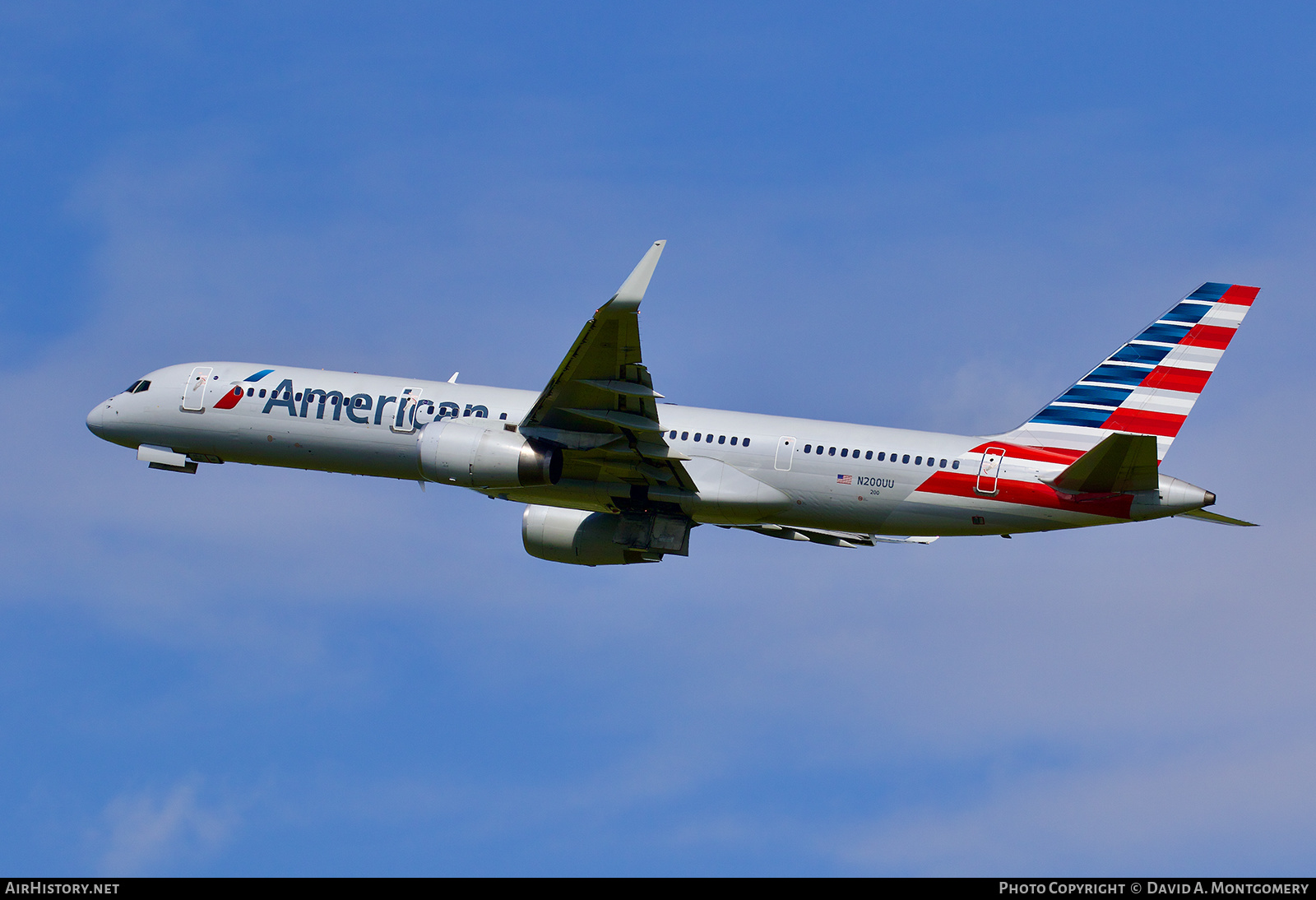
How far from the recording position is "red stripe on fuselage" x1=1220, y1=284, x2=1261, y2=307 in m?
38.1

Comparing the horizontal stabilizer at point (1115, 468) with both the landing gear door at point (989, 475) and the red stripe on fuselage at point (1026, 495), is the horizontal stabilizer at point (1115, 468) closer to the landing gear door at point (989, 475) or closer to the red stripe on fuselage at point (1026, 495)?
the red stripe on fuselage at point (1026, 495)

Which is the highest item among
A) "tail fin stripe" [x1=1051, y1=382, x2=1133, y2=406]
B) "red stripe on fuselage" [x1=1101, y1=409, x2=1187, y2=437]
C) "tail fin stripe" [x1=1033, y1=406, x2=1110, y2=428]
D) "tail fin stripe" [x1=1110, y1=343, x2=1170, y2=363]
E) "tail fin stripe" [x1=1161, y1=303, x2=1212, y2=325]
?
"tail fin stripe" [x1=1161, y1=303, x2=1212, y2=325]

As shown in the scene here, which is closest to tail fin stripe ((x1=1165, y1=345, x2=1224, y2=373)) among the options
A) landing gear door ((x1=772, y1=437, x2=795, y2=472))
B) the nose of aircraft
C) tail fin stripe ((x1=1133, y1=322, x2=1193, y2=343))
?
tail fin stripe ((x1=1133, y1=322, x2=1193, y2=343))

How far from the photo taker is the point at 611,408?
36.5 metres

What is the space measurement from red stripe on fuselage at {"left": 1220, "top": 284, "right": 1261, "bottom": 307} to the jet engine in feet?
53.3

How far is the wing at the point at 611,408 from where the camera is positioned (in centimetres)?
3378

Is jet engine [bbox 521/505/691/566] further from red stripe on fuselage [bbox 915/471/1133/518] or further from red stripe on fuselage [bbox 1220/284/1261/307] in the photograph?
red stripe on fuselage [bbox 1220/284/1261/307]

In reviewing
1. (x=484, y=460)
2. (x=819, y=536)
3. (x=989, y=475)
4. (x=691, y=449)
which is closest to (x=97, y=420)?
(x=484, y=460)

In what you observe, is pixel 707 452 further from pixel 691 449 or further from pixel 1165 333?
pixel 1165 333

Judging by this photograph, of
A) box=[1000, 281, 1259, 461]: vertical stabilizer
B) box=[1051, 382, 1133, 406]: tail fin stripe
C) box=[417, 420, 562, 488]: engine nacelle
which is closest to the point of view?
box=[417, 420, 562, 488]: engine nacelle

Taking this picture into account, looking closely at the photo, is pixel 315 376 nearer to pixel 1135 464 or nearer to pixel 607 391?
pixel 607 391

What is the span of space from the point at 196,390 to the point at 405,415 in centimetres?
709
